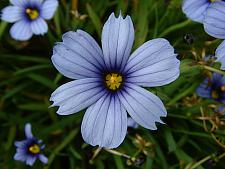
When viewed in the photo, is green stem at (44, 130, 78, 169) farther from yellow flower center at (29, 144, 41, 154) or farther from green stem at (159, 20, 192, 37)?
green stem at (159, 20, 192, 37)

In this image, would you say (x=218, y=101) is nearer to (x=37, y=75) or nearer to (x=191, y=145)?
(x=191, y=145)

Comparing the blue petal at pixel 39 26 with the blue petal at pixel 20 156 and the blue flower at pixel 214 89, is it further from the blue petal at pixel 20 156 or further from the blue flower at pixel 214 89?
the blue flower at pixel 214 89

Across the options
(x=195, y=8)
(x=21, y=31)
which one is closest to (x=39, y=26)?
(x=21, y=31)

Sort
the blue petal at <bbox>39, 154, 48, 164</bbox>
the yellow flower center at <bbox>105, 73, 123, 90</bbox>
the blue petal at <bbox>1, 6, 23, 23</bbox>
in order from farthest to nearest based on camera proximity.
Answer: the blue petal at <bbox>1, 6, 23, 23</bbox>
the blue petal at <bbox>39, 154, 48, 164</bbox>
the yellow flower center at <bbox>105, 73, 123, 90</bbox>

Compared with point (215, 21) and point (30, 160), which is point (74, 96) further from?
point (30, 160)

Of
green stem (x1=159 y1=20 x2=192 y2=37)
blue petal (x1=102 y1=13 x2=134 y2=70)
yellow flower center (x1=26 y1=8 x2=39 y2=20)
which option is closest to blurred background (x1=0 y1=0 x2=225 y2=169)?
green stem (x1=159 y1=20 x2=192 y2=37)

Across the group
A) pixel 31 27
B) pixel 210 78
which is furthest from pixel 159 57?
pixel 31 27

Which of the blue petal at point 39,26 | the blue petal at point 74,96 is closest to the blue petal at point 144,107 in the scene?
the blue petal at point 74,96
